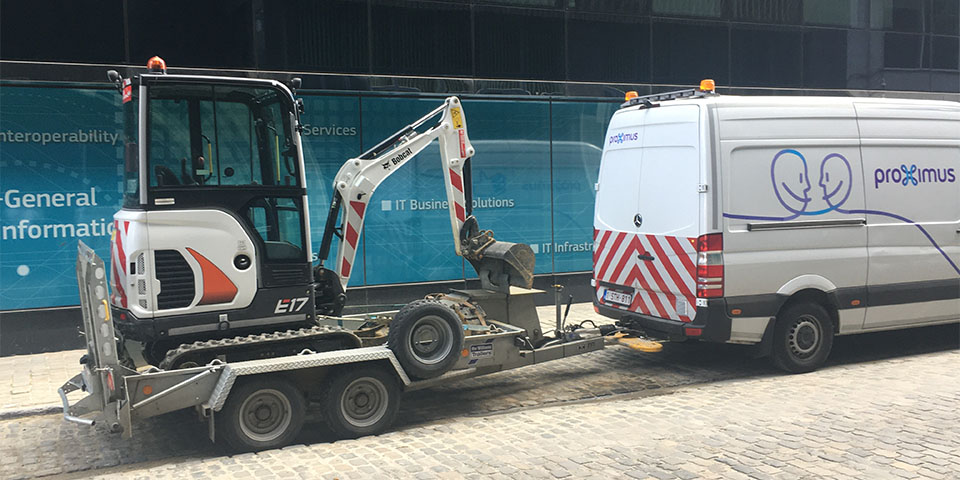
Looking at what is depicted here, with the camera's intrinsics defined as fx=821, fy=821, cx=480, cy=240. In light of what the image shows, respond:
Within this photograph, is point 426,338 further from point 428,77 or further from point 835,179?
point 428,77

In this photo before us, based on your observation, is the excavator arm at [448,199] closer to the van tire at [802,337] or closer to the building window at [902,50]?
the van tire at [802,337]

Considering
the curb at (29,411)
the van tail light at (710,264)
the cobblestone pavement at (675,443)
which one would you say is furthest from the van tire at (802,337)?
the curb at (29,411)

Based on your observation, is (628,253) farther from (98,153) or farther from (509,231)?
(98,153)

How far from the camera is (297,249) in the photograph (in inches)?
265

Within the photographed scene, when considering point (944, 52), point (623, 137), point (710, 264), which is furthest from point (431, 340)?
point (944, 52)

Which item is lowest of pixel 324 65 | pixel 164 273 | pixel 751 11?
pixel 164 273

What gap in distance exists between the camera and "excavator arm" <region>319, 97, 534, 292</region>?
301 inches

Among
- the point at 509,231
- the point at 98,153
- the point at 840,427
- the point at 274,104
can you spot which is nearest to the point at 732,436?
the point at 840,427

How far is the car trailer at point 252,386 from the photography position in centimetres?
584

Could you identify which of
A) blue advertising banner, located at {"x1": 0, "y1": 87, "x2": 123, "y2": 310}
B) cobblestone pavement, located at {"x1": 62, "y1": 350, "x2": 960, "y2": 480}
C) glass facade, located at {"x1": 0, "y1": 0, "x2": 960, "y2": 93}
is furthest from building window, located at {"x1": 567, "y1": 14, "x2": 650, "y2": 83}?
blue advertising banner, located at {"x1": 0, "y1": 87, "x2": 123, "y2": 310}

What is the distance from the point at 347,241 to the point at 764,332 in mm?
4222

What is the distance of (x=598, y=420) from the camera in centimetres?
690

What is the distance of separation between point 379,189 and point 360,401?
18.3ft

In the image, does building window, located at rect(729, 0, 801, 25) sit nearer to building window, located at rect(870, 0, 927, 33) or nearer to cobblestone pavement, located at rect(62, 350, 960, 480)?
building window, located at rect(870, 0, 927, 33)
